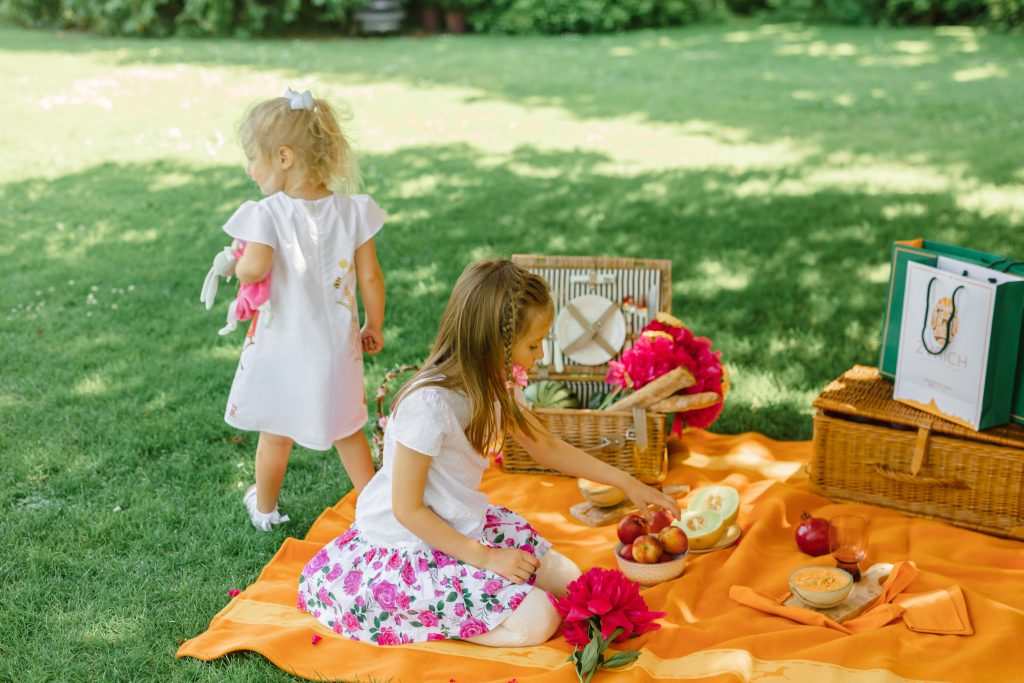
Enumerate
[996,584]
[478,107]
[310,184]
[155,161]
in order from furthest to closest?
1. [478,107]
2. [155,161]
3. [310,184]
4. [996,584]

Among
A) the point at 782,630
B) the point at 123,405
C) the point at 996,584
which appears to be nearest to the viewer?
the point at 782,630

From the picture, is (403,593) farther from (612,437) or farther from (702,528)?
(612,437)

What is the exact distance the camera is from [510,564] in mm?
2900

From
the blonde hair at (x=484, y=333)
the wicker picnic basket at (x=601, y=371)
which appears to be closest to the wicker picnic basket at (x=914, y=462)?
the wicker picnic basket at (x=601, y=371)

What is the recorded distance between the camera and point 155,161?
893 centimetres

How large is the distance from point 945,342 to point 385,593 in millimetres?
2152

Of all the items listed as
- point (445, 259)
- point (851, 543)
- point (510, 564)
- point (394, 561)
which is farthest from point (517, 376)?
point (445, 259)

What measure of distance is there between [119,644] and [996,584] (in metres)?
2.73

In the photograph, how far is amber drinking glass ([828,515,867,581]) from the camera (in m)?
3.21

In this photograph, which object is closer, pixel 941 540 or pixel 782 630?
pixel 782 630

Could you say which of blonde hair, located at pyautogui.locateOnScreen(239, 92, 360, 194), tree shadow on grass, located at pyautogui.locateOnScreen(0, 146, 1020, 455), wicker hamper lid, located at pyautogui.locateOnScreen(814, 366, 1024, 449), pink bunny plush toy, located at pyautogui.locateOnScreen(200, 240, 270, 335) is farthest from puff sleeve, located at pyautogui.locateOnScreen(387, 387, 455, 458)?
tree shadow on grass, located at pyautogui.locateOnScreen(0, 146, 1020, 455)

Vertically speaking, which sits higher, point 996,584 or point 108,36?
point 108,36

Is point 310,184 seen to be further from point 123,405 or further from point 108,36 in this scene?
point 108,36

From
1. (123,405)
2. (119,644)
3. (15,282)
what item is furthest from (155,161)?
(119,644)
